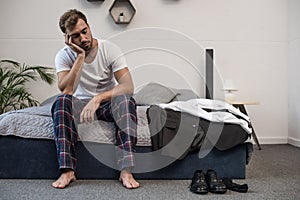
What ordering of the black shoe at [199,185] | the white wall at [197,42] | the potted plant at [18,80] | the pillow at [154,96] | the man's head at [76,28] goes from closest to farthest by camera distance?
1. the black shoe at [199,185]
2. the man's head at [76,28]
3. the pillow at [154,96]
4. the potted plant at [18,80]
5. the white wall at [197,42]

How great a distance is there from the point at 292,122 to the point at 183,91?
1.41 meters

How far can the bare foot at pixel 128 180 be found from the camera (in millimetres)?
1927

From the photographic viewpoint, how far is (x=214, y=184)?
6.16 ft

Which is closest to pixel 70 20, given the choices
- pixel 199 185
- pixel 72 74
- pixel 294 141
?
pixel 72 74

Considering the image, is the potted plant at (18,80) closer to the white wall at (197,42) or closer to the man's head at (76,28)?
the white wall at (197,42)

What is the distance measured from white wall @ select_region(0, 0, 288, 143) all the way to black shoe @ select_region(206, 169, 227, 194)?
212 cm

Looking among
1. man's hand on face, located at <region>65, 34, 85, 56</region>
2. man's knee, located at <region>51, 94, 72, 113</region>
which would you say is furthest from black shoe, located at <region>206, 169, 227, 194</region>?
man's hand on face, located at <region>65, 34, 85, 56</region>

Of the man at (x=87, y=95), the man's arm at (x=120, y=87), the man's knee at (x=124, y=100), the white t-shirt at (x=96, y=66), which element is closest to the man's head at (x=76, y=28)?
the man at (x=87, y=95)

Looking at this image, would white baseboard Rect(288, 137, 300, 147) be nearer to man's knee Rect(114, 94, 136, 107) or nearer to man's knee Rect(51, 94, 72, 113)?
man's knee Rect(114, 94, 136, 107)

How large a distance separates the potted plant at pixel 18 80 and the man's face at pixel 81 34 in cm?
178

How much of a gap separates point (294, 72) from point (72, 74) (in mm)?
2735

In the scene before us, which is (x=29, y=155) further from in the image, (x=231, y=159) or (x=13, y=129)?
(x=231, y=159)

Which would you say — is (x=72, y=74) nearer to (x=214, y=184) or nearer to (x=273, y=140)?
(x=214, y=184)

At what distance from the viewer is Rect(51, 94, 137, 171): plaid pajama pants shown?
1955 millimetres
